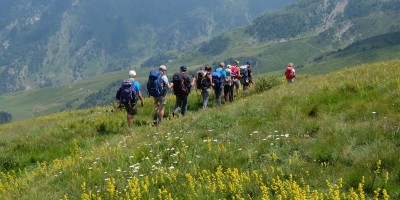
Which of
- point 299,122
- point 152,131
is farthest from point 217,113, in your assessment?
point 299,122

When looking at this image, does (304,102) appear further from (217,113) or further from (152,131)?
(152,131)

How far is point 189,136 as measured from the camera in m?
10.5

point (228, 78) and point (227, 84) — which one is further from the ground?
point (228, 78)

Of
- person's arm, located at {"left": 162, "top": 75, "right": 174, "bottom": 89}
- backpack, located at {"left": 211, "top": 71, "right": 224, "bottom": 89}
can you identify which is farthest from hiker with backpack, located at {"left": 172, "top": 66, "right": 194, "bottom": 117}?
backpack, located at {"left": 211, "top": 71, "right": 224, "bottom": 89}

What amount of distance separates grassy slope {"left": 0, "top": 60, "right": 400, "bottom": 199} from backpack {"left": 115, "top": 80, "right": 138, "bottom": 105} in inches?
174

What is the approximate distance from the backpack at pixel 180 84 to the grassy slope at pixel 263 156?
5.67m

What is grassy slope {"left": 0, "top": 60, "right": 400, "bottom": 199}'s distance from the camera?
21.7ft

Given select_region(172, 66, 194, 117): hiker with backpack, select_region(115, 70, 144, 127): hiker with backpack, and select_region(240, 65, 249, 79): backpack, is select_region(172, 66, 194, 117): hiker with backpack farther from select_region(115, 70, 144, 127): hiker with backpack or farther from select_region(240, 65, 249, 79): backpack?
select_region(240, 65, 249, 79): backpack

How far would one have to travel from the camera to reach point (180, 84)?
1884cm

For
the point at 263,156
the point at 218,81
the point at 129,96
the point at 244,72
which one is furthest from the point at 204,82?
the point at 263,156

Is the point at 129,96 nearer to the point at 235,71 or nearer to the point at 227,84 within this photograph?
the point at 227,84

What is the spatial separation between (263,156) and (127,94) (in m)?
9.88

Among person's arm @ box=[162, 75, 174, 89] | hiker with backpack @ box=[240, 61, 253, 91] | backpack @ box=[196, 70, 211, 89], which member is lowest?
hiker with backpack @ box=[240, 61, 253, 91]

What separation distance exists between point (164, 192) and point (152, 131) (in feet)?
19.3
